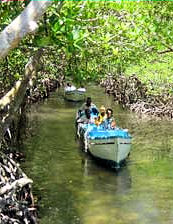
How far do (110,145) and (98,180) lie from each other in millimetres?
1504

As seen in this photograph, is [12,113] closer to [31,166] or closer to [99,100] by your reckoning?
[31,166]

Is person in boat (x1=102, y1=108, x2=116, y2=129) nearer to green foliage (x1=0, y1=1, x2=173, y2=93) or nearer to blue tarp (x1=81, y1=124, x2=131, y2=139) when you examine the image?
blue tarp (x1=81, y1=124, x2=131, y2=139)

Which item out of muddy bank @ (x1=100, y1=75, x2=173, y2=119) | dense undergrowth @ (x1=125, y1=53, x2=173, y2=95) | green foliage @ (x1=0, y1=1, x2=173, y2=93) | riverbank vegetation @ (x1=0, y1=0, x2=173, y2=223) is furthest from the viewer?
muddy bank @ (x1=100, y1=75, x2=173, y2=119)

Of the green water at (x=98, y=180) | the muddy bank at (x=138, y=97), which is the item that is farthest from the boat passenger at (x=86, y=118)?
the muddy bank at (x=138, y=97)

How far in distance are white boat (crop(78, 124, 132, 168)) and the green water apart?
0.33 m

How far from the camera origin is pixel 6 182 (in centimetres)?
938

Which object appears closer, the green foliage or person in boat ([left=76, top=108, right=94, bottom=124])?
the green foliage

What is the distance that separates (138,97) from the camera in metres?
28.2

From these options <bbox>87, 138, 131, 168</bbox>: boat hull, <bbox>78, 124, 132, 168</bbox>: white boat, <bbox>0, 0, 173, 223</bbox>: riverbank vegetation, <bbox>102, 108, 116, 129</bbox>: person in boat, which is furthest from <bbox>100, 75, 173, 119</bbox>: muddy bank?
<bbox>0, 0, 173, 223</bbox>: riverbank vegetation

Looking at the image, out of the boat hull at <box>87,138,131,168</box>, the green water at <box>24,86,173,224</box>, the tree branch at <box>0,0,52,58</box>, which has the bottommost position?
the green water at <box>24,86,173,224</box>

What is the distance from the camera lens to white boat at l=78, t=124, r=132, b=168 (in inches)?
593

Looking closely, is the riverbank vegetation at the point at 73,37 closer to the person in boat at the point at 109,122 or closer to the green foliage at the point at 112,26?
the green foliage at the point at 112,26

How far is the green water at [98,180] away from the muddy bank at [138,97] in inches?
102

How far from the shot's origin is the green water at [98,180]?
11.1m
